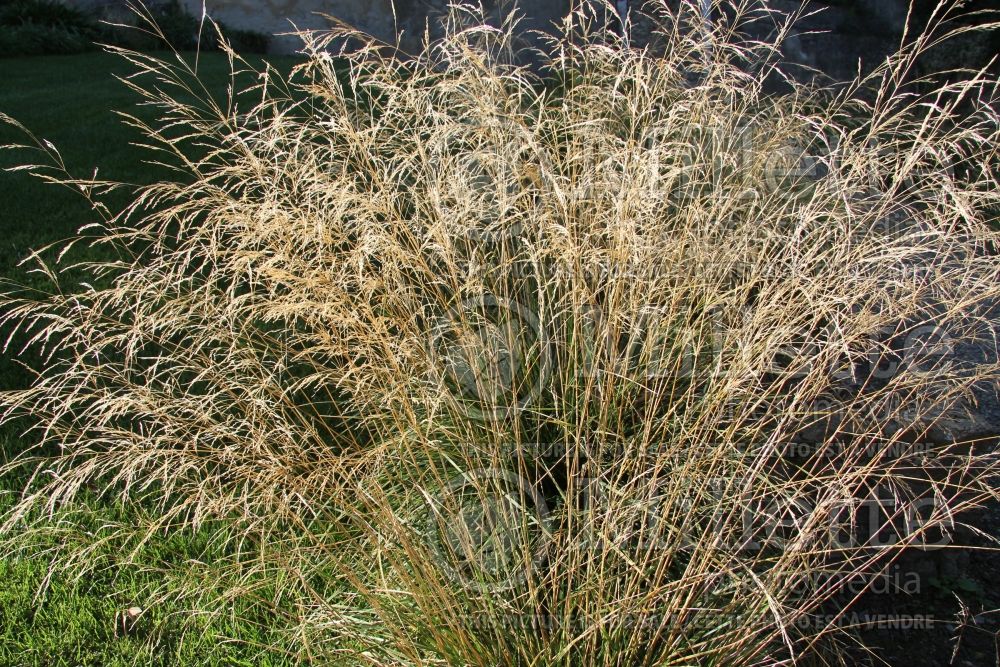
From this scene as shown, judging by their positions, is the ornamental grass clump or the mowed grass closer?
the ornamental grass clump

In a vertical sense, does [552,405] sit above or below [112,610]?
above

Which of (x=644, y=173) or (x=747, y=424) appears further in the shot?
(x=747, y=424)

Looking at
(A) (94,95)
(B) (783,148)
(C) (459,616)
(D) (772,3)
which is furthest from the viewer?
(D) (772,3)

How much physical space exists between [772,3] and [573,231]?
20.8 ft

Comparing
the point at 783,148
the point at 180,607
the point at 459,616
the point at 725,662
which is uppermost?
the point at 783,148

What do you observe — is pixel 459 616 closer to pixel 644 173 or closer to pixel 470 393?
pixel 470 393

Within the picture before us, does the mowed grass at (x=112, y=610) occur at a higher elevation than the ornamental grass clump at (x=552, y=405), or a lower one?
A: lower

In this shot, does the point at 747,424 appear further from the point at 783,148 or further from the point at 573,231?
the point at 783,148

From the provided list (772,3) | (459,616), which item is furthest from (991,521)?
(772,3)

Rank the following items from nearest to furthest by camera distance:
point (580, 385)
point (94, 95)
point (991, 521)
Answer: point (580, 385), point (991, 521), point (94, 95)

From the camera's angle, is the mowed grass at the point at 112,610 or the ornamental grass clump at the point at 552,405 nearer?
the ornamental grass clump at the point at 552,405

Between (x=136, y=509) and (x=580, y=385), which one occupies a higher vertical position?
(x=580, y=385)

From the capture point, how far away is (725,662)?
1639mm

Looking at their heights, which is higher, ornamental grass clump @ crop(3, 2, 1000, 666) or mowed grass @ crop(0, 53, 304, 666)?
ornamental grass clump @ crop(3, 2, 1000, 666)
